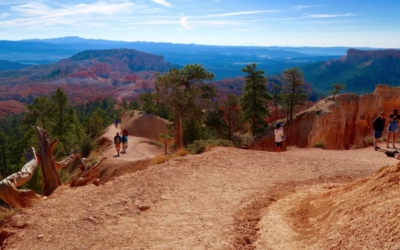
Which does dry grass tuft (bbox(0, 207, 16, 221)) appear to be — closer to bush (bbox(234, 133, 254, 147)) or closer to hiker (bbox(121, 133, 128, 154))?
hiker (bbox(121, 133, 128, 154))

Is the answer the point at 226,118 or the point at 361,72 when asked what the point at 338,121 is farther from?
the point at 361,72

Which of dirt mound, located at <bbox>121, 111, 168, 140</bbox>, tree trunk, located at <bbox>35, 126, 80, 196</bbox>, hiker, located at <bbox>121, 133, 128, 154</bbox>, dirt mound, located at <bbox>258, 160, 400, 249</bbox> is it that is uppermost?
dirt mound, located at <bbox>258, 160, 400, 249</bbox>

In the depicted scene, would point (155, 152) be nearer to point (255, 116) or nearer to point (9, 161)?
point (255, 116)

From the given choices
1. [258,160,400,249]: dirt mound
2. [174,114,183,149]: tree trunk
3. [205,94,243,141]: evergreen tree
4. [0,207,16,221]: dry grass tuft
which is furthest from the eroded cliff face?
[0,207,16,221]: dry grass tuft

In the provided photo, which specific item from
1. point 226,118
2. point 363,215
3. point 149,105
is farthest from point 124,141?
point 149,105

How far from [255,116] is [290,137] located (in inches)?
182

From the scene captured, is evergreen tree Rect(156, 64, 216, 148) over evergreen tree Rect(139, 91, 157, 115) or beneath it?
over

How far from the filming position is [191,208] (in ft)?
29.2

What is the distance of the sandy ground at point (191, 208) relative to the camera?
7.06 meters

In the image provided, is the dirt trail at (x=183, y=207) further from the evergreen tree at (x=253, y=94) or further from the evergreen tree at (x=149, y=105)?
the evergreen tree at (x=149, y=105)

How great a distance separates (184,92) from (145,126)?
1691cm

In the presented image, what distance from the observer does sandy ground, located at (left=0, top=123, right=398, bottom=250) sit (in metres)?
7.06

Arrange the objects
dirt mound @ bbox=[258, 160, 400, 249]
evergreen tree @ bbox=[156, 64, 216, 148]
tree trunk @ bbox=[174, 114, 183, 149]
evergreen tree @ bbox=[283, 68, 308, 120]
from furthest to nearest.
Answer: evergreen tree @ bbox=[283, 68, 308, 120] < tree trunk @ bbox=[174, 114, 183, 149] < evergreen tree @ bbox=[156, 64, 216, 148] < dirt mound @ bbox=[258, 160, 400, 249]

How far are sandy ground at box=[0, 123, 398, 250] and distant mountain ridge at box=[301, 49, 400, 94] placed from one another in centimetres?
14685
